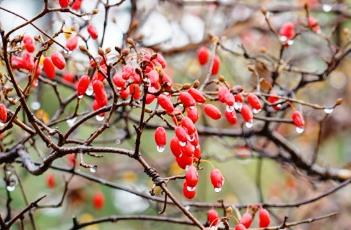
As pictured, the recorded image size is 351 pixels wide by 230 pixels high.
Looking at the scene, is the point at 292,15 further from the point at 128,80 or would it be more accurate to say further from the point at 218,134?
the point at 128,80

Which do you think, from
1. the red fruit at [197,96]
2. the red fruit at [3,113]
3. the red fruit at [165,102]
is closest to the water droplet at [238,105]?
the red fruit at [197,96]

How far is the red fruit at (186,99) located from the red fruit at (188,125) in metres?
0.05

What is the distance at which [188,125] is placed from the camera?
1694 millimetres

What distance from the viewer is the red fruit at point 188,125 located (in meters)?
1.69

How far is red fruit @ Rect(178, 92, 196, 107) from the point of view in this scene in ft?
5.73

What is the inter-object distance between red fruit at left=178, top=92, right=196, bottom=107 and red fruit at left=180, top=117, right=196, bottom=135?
0.17 feet

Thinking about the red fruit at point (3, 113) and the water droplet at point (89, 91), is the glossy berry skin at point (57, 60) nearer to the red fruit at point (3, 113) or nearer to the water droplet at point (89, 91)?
the water droplet at point (89, 91)

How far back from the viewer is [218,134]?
10.3 feet

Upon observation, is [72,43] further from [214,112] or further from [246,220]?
[246,220]

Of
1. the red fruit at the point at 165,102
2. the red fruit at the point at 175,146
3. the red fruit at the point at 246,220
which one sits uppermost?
the red fruit at the point at 165,102

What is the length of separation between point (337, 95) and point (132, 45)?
13.8 feet

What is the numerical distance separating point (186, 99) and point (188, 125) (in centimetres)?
9

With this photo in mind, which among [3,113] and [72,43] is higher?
[72,43]

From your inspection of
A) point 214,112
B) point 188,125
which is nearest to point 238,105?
point 214,112
